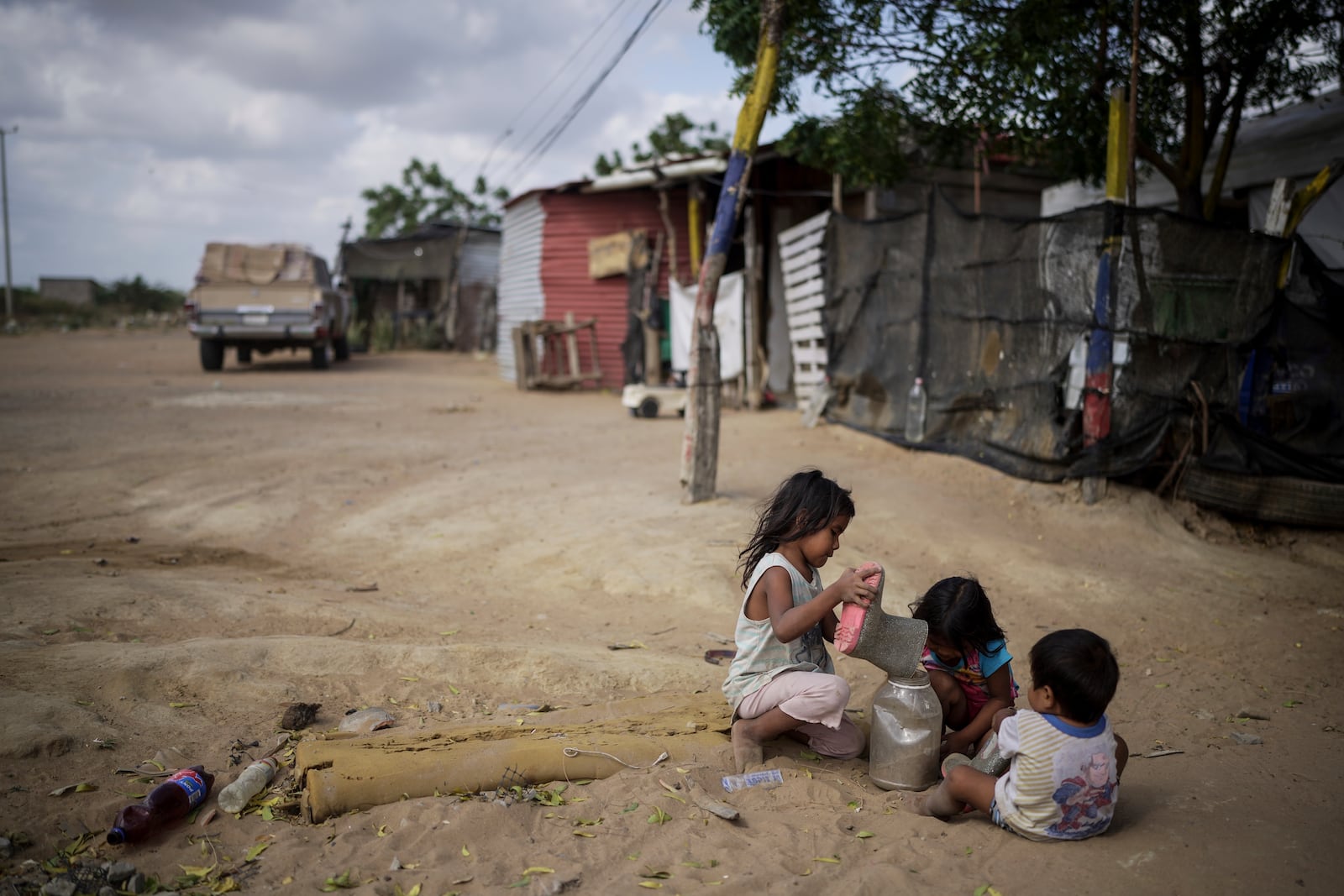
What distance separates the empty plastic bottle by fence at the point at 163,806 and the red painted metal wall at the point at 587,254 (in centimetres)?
1273

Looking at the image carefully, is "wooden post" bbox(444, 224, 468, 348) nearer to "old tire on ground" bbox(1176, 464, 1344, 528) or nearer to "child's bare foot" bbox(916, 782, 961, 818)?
"old tire on ground" bbox(1176, 464, 1344, 528)

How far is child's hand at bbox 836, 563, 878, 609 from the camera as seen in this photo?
9.00ft

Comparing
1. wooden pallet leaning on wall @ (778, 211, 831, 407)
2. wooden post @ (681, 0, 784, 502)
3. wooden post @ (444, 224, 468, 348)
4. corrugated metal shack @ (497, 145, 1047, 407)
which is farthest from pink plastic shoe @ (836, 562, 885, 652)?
wooden post @ (444, 224, 468, 348)

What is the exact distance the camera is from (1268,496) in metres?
6.41

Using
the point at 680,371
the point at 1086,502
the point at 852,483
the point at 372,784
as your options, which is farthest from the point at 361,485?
the point at 680,371

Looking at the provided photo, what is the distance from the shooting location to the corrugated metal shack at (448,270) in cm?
2645

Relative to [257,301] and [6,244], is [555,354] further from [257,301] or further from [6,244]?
[6,244]

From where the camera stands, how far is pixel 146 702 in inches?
129

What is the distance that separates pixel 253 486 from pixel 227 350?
16818mm

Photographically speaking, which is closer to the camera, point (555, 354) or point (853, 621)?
point (853, 621)

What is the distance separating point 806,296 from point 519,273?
8496 mm

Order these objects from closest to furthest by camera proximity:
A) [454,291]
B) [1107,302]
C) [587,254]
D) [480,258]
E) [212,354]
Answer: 1. [1107,302]
2. [587,254]
3. [212,354]
4. [454,291]
5. [480,258]

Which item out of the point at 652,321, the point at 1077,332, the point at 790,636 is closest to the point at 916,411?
the point at 1077,332

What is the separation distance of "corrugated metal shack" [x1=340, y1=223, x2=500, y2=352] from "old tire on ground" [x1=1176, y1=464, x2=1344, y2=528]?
22030mm
